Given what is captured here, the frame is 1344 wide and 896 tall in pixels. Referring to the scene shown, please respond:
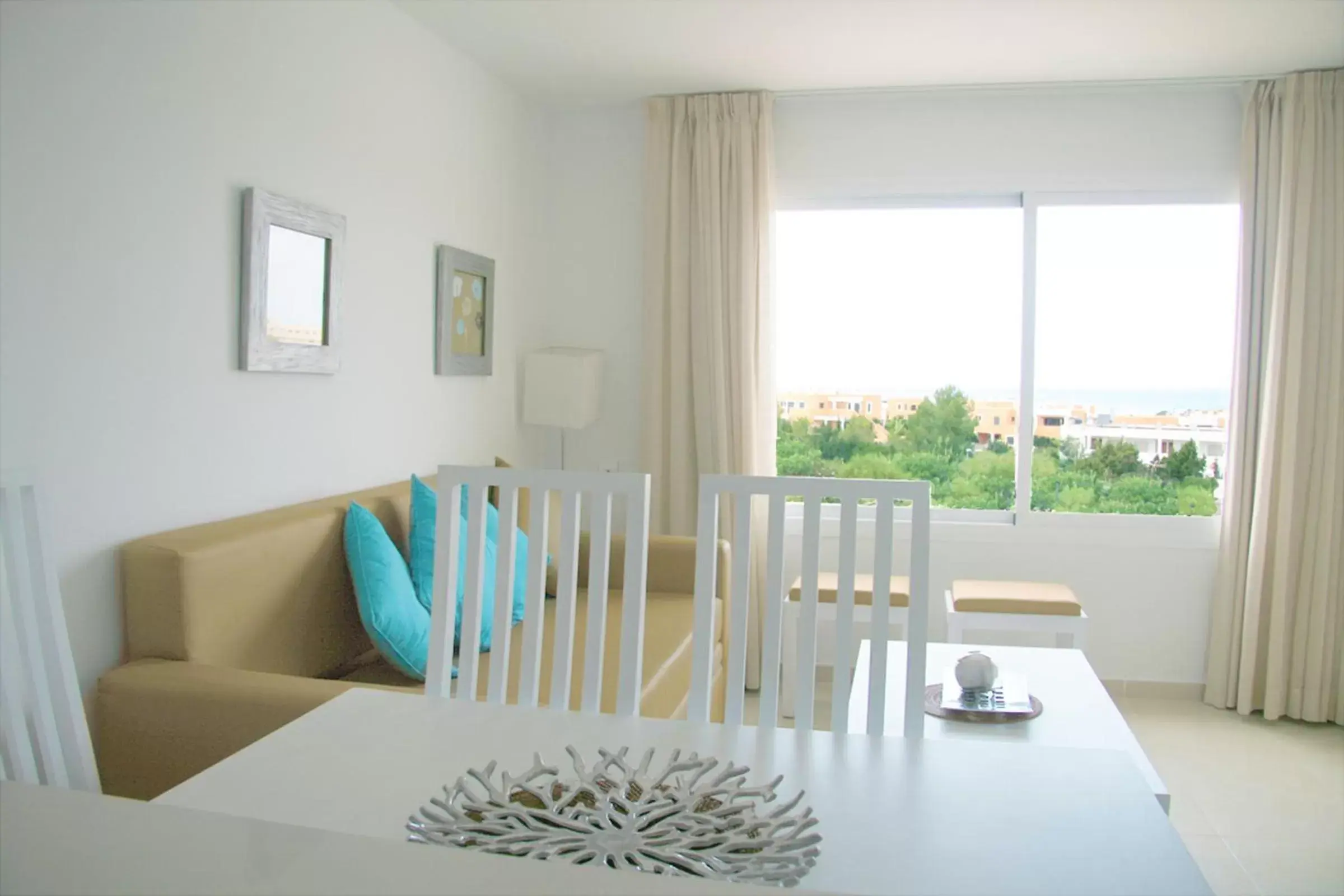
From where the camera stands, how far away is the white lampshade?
4.82 metres

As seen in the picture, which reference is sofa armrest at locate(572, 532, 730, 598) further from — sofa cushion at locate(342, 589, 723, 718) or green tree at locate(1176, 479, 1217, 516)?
green tree at locate(1176, 479, 1217, 516)

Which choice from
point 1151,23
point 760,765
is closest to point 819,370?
point 1151,23

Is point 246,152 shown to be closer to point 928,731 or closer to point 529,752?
point 529,752

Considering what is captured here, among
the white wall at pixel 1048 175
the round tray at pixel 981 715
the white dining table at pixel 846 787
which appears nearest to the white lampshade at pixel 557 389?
the white wall at pixel 1048 175

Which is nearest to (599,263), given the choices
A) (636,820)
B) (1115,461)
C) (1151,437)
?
(1115,461)

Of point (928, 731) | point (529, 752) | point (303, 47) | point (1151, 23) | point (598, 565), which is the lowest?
point (928, 731)

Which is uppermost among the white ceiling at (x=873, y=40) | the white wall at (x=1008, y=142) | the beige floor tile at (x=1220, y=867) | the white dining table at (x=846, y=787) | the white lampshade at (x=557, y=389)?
the white ceiling at (x=873, y=40)

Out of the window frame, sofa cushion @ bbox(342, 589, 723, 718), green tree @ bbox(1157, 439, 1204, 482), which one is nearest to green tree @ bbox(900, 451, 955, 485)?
the window frame

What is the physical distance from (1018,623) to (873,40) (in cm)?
235

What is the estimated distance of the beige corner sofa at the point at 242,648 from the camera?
227 centimetres

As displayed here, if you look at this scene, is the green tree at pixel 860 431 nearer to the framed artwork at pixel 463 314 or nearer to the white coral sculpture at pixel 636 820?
the framed artwork at pixel 463 314

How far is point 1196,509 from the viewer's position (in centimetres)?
488

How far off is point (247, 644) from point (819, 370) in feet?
10.7

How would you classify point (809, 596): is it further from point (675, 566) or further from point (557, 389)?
point (557, 389)
